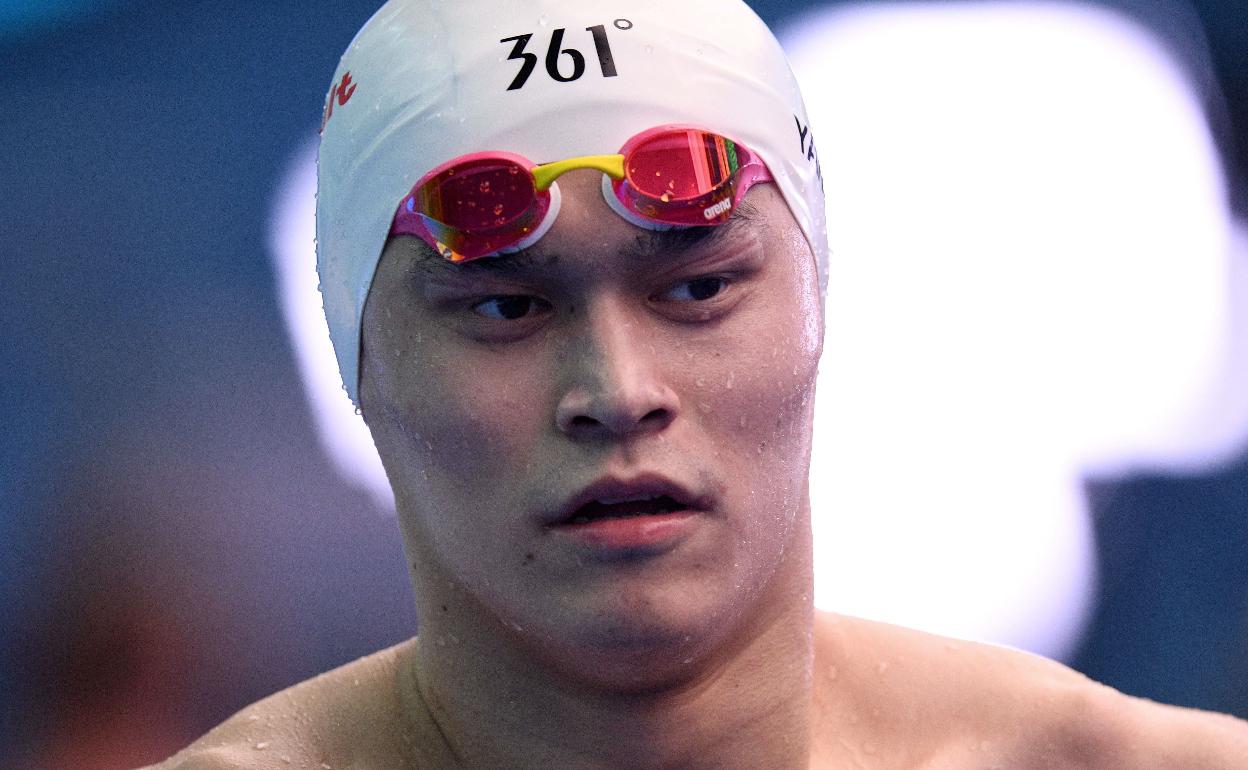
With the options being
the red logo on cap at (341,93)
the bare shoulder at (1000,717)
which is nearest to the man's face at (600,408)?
the red logo on cap at (341,93)

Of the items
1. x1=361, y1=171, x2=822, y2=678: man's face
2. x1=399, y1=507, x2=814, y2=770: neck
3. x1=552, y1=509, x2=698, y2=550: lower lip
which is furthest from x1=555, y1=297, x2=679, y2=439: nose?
x1=399, y1=507, x2=814, y2=770: neck

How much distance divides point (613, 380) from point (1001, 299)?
2454 millimetres

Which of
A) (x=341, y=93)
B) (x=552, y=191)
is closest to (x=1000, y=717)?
(x=552, y=191)

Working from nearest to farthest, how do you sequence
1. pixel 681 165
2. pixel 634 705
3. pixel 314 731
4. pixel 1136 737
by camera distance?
pixel 681 165, pixel 634 705, pixel 314 731, pixel 1136 737

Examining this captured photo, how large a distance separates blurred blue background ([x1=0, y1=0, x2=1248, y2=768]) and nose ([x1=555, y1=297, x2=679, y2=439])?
85.9 inches

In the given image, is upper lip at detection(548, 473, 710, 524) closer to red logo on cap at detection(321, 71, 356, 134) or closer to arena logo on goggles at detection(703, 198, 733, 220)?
arena logo on goggles at detection(703, 198, 733, 220)

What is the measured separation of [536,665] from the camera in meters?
2.43

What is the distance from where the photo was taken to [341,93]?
264 centimetres

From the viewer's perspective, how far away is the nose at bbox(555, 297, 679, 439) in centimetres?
218

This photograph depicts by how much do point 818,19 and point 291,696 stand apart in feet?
8.20

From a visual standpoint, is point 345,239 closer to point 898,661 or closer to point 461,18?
point 461,18

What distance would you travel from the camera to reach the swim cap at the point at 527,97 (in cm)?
235

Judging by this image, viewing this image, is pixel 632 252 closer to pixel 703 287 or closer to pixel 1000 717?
pixel 703 287

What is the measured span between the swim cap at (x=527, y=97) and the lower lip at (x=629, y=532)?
499 mm
